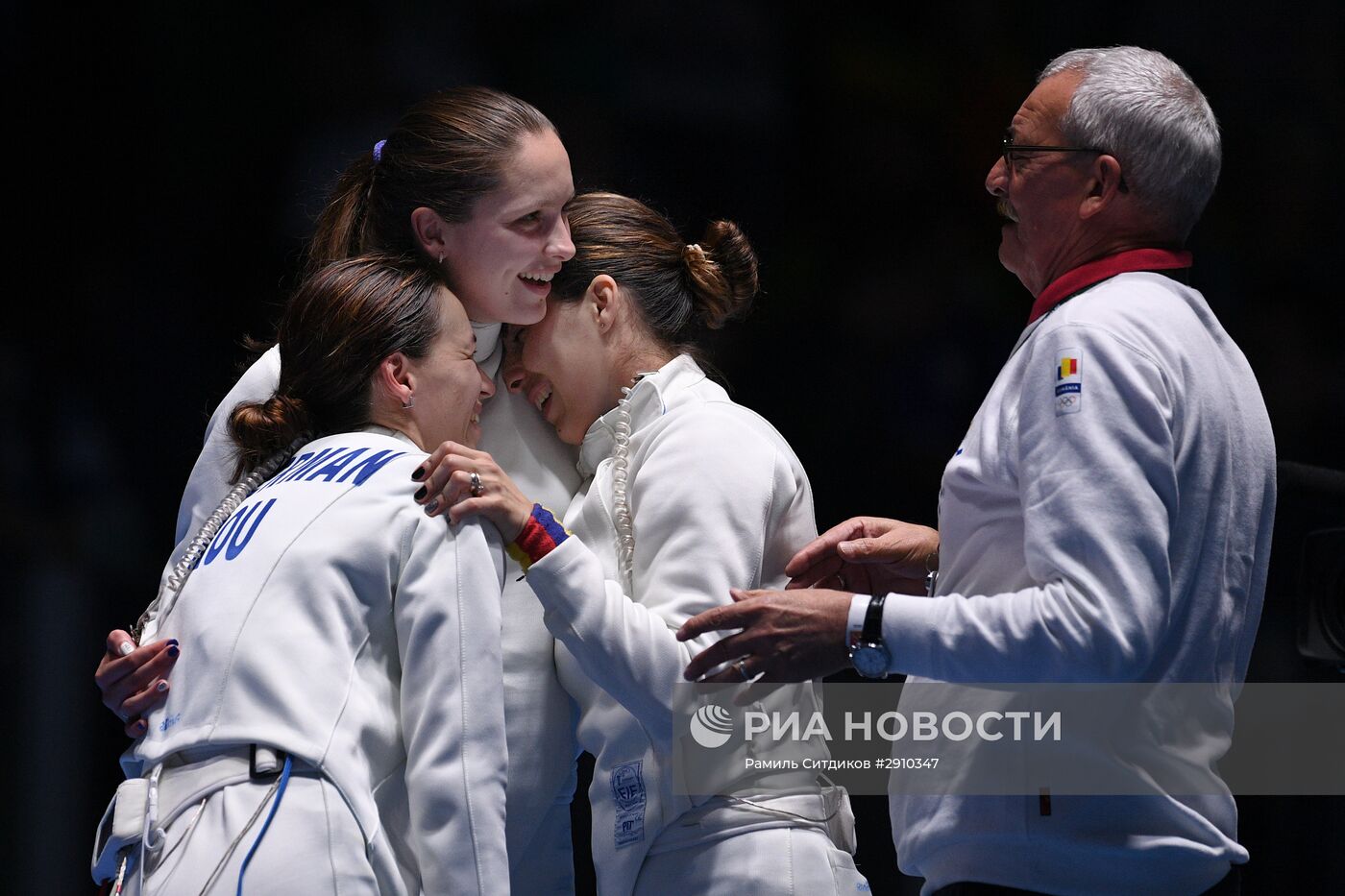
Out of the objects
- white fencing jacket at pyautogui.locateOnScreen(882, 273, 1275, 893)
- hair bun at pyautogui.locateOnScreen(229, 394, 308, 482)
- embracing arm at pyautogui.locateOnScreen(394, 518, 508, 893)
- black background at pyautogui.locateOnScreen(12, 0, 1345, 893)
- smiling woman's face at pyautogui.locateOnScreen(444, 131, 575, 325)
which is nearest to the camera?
white fencing jacket at pyautogui.locateOnScreen(882, 273, 1275, 893)

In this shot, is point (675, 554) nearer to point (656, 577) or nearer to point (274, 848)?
point (656, 577)

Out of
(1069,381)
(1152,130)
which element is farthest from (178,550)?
(1152,130)

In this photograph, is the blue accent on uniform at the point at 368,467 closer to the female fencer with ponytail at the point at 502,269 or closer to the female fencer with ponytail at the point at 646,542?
the female fencer with ponytail at the point at 646,542

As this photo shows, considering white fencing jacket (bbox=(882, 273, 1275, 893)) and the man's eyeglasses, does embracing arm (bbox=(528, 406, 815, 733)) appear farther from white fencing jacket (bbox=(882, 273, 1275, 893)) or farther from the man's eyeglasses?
the man's eyeglasses

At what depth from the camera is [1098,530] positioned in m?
1.62

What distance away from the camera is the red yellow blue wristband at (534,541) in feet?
6.48

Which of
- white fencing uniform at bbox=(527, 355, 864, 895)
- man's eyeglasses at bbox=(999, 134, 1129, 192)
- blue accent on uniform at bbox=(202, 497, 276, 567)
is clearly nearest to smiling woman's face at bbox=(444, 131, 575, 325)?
white fencing uniform at bbox=(527, 355, 864, 895)

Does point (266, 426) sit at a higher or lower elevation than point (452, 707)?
higher

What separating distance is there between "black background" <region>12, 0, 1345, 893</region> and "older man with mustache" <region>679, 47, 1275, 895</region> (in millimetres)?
1875

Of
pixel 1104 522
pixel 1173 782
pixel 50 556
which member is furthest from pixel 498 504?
pixel 50 556

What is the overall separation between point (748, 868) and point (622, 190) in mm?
2354

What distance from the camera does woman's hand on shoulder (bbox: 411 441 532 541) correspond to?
1901 millimetres

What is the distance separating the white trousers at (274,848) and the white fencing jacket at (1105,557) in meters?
0.71

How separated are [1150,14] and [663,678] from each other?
302 cm
